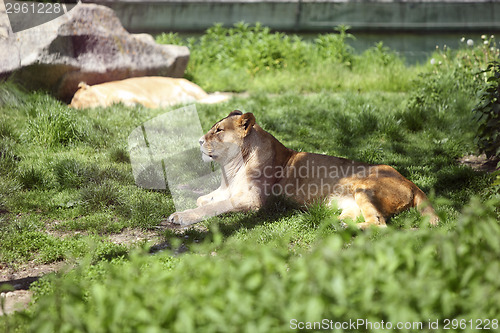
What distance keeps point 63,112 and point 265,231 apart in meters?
4.06

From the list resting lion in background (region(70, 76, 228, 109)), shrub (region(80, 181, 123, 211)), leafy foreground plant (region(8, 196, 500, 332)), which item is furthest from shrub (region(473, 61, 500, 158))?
resting lion in background (region(70, 76, 228, 109))

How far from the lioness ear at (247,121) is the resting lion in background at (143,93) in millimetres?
3840

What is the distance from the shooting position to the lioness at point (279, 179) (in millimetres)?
5227

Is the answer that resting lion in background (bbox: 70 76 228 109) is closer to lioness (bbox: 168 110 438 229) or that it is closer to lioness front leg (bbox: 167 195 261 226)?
lioness (bbox: 168 110 438 229)

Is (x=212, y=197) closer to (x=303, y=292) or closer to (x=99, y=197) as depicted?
(x=99, y=197)

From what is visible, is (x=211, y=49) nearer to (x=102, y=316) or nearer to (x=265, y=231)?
(x=265, y=231)

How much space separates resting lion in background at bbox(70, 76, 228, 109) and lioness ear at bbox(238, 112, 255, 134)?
12.6ft

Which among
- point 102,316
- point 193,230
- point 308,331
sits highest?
point 102,316

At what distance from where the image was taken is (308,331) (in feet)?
8.42

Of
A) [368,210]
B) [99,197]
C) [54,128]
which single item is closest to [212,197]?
[99,197]

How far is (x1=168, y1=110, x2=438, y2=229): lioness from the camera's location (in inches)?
206

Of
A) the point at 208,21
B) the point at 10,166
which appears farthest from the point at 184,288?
the point at 208,21

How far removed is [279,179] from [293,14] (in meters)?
9.20

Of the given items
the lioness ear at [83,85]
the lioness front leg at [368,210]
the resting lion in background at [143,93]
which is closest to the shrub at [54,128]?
the resting lion in background at [143,93]
